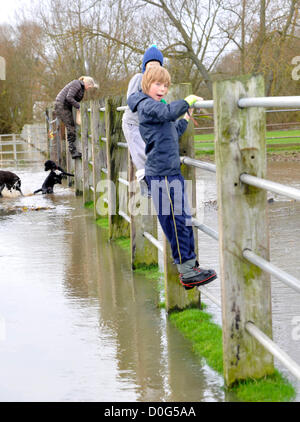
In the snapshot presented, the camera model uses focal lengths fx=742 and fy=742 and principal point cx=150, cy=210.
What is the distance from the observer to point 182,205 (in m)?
4.32

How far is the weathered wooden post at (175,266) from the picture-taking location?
4602 millimetres

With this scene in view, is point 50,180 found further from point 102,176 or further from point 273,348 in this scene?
point 273,348

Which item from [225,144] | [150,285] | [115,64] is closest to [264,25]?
[115,64]

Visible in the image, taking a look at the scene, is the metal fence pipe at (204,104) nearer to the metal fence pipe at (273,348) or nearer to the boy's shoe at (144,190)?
the metal fence pipe at (273,348)

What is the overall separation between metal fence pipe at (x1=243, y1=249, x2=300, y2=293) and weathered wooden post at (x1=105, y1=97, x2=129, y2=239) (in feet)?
13.5

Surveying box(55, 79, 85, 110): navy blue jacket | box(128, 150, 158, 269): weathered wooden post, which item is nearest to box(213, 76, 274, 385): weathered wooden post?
box(128, 150, 158, 269): weathered wooden post

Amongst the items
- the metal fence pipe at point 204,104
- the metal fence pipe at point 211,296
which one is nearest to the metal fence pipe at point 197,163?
the metal fence pipe at point 204,104

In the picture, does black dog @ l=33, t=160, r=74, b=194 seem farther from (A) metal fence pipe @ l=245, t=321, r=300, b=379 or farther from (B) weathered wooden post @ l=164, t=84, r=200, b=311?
(A) metal fence pipe @ l=245, t=321, r=300, b=379

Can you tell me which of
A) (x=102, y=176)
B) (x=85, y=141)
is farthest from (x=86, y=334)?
(x=85, y=141)

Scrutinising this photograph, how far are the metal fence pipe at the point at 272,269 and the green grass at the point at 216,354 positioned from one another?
589mm
